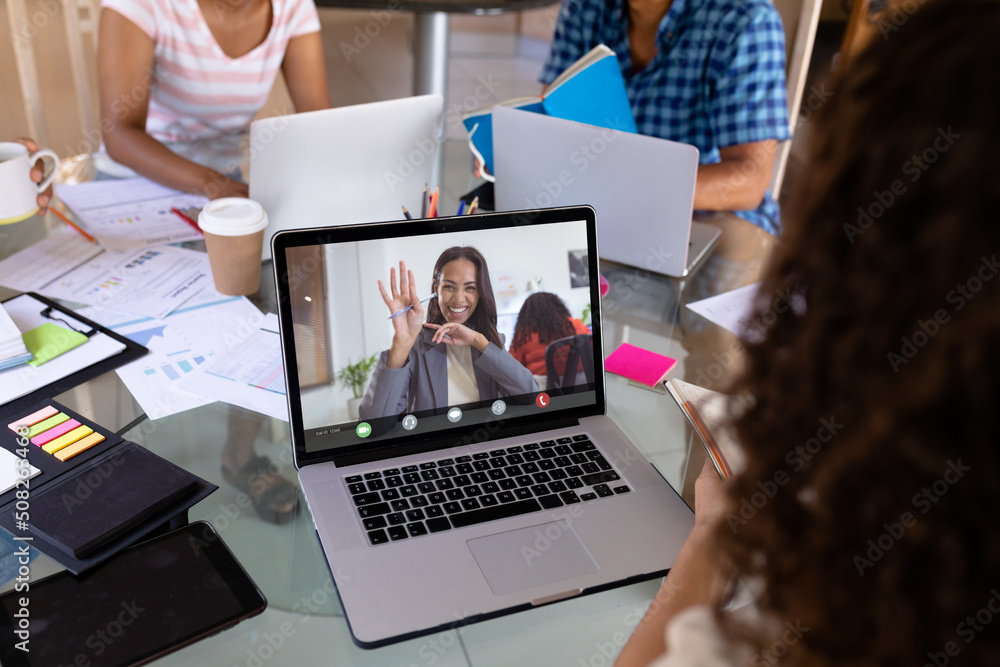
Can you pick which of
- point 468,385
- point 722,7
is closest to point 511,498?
point 468,385

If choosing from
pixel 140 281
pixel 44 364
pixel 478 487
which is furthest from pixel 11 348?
pixel 478 487

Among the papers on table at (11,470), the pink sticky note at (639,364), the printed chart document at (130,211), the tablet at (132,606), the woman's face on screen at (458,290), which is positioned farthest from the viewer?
the printed chart document at (130,211)

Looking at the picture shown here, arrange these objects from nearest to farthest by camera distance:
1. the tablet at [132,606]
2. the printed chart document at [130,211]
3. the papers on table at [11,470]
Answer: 1. the tablet at [132,606]
2. the papers on table at [11,470]
3. the printed chart document at [130,211]

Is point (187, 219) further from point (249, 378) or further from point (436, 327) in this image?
point (436, 327)

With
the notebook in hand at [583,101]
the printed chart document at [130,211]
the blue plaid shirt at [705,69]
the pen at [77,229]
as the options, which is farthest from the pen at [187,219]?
the blue plaid shirt at [705,69]

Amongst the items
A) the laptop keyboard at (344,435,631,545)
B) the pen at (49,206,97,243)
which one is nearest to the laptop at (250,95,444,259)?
the pen at (49,206,97,243)

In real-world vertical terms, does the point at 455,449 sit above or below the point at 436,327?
below

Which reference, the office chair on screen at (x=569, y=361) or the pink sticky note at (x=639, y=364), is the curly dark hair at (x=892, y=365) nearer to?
the office chair on screen at (x=569, y=361)

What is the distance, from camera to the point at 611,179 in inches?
47.3

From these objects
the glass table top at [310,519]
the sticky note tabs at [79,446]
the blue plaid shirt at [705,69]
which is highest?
the blue plaid shirt at [705,69]

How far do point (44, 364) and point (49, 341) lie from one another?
5 cm

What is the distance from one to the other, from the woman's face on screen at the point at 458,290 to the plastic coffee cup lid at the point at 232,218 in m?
0.38

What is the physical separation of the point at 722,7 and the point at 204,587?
A: 1620 mm

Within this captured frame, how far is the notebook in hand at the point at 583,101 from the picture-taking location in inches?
52.6
